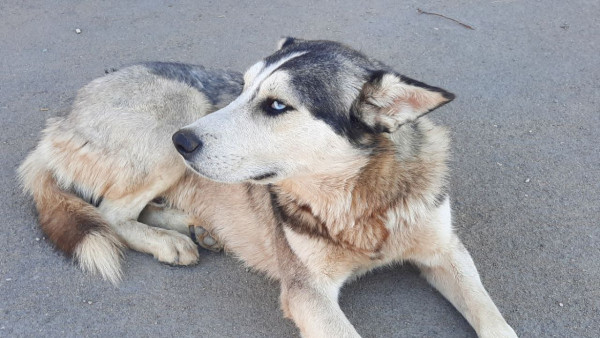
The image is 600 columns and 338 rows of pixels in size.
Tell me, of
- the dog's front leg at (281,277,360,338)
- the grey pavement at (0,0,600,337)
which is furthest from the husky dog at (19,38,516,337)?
the grey pavement at (0,0,600,337)

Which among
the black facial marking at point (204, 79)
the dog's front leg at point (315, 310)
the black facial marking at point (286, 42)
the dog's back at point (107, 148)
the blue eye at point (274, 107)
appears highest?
the black facial marking at point (286, 42)

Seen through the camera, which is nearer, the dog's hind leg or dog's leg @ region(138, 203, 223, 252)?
the dog's hind leg

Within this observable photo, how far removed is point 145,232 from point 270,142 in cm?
129

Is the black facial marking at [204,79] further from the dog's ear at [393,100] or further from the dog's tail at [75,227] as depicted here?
the dog's ear at [393,100]

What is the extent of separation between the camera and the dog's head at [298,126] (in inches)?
103

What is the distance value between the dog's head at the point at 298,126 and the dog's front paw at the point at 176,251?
0.87m

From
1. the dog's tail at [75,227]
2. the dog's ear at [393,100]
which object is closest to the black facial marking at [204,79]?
the dog's tail at [75,227]

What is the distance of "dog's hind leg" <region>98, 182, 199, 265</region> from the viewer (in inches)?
131

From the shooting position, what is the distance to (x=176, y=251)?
131 inches

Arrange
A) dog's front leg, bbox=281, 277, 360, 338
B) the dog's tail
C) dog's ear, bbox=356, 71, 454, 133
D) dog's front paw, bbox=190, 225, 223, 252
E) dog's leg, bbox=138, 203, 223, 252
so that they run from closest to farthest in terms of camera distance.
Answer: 1. dog's ear, bbox=356, 71, 454, 133
2. dog's front leg, bbox=281, 277, 360, 338
3. the dog's tail
4. dog's front paw, bbox=190, 225, 223, 252
5. dog's leg, bbox=138, 203, 223, 252

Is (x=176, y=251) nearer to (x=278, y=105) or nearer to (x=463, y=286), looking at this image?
(x=278, y=105)

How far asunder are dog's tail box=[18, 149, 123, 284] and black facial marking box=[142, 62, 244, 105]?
101 centimetres

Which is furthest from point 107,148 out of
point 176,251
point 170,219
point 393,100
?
point 393,100

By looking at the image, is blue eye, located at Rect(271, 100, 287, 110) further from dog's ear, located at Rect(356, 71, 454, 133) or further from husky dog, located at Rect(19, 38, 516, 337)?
dog's ear, located at Rect(356, 71, 454, 133)
